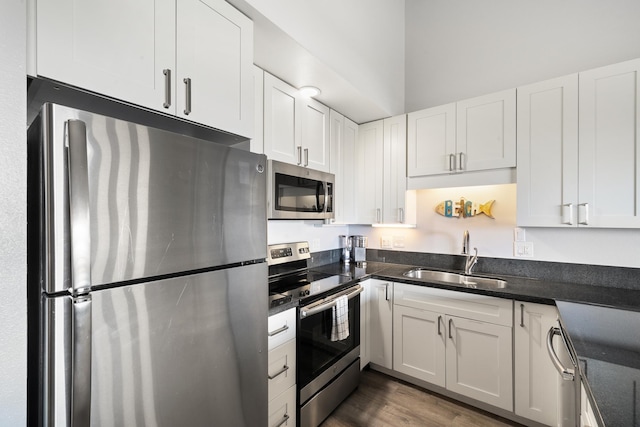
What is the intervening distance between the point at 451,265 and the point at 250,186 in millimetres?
2053

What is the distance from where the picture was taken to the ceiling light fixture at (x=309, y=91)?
197 centimetres

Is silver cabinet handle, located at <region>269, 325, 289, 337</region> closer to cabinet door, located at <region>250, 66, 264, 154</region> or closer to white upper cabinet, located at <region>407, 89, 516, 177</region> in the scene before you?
cabinet door, located at <region>250, 66, 264, 154</region>

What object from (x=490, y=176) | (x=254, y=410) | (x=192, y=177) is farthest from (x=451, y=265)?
(x=192, y=177)

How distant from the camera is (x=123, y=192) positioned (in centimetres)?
80

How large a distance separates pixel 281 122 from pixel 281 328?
4.13 ft

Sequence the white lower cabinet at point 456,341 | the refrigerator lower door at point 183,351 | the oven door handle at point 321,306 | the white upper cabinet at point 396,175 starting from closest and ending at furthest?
the refrigerator lower door at point 183,351 < the oven door handle at point 321,306 < the white lower cabinet at point 456,341 < the white upper cabinet at point 396,175

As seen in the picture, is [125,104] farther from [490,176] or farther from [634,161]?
[634,161]

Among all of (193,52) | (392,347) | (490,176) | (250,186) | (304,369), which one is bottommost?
(392,347)

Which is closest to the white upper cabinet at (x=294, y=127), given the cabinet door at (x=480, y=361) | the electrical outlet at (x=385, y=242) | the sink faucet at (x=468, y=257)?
the electrical outlet at (x=385, y=242)

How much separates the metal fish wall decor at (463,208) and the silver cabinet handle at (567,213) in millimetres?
524

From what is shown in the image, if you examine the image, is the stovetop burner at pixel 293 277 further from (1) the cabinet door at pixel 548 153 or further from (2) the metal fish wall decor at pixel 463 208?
(1) the cabinet door at pixel 548 153

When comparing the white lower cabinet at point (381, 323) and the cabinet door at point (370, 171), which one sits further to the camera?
the cabinet door at point (370, 171)

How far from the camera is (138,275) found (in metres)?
0.83

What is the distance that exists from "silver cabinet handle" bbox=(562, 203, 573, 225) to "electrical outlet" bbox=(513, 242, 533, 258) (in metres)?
0.40
